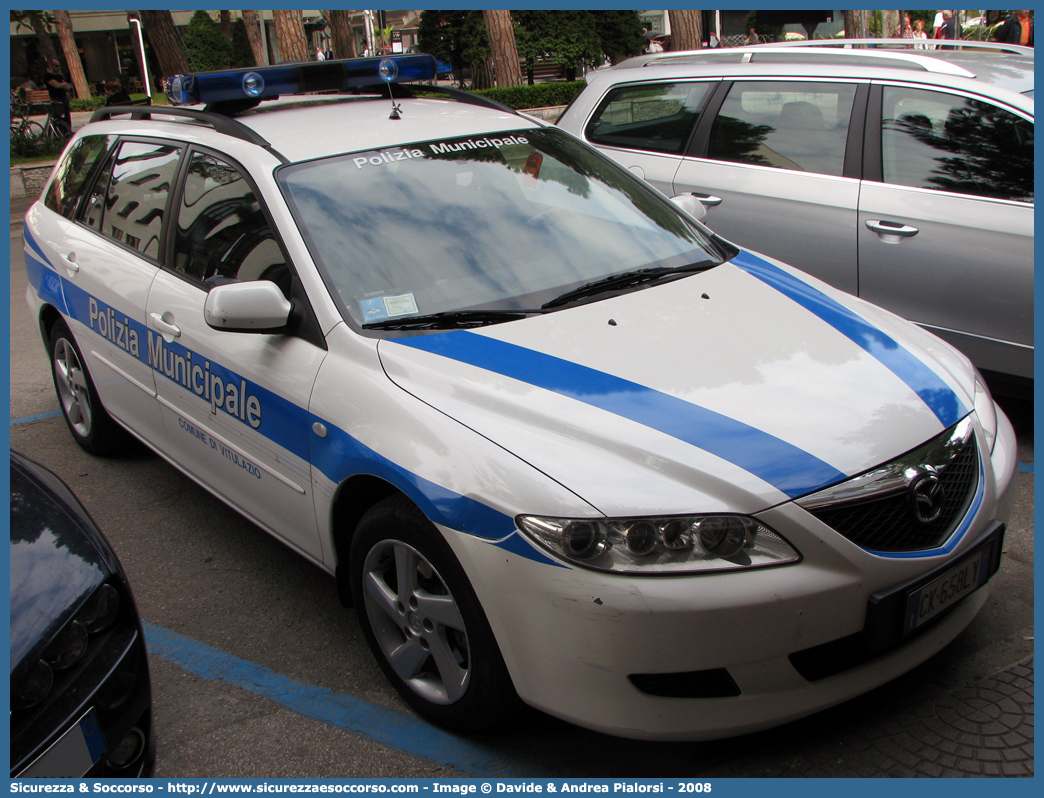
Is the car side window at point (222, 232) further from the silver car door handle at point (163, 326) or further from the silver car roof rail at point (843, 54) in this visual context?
the silver car roof rail at point (843, 54)

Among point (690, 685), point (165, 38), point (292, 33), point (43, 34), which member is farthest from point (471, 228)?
point (43, 34)

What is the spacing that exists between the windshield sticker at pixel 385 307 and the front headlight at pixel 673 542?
3.28ft

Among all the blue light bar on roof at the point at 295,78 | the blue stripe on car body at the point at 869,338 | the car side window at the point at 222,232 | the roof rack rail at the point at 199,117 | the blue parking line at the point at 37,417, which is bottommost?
the blue parking line at the point at 37,417

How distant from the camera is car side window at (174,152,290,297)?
3148mm

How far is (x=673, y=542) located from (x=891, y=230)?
285cm

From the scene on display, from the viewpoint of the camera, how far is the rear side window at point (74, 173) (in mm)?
4449

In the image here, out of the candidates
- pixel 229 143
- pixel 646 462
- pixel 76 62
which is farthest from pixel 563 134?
pixel 76 62

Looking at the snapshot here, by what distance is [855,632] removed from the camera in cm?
224

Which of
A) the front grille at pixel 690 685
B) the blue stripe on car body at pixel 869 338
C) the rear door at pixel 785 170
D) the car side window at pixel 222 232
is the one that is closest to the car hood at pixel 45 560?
the car side window at pixel 222 232

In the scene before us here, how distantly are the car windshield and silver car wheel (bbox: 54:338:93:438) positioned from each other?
207 centimetres

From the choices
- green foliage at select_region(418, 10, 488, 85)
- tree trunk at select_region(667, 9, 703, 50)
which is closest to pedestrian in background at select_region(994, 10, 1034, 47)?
tree trunk at select_region(667, 9, 703, 50)

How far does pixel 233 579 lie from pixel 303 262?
1.35 metres

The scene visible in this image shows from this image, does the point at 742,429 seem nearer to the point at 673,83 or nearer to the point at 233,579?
the point at 233,579

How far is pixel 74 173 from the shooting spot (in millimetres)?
4613
